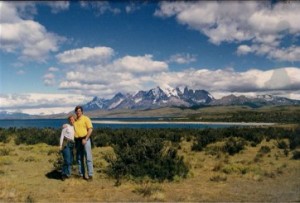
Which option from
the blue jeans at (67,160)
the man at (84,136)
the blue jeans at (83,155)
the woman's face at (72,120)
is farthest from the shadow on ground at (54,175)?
the woman's face at (72,120)

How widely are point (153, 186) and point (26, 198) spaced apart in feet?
12.7

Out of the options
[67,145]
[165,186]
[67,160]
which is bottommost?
[165,186]

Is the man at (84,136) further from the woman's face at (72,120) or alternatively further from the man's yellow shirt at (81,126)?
the woman's face at (72,120)

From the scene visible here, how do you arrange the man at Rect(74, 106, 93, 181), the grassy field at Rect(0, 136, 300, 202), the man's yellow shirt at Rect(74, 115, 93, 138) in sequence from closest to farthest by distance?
1. the grassy field at Rect(0, 136, 300, 202)
2. the man at Rect(74, 106, 93, 181)
3. the man's yellow shirt at Rect(74, 115, 93, 138)

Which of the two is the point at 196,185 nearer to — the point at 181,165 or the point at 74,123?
the point at 181,165

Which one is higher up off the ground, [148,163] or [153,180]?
[148,163]

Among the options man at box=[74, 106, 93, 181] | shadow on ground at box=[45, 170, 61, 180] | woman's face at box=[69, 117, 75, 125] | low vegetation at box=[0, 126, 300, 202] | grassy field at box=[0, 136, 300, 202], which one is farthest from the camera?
shadow on ground at box=[45, 170, 61, 180]

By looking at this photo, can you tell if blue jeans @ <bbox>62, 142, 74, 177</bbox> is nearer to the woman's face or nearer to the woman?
the woman

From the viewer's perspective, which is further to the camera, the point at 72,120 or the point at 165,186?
the point at 72,120

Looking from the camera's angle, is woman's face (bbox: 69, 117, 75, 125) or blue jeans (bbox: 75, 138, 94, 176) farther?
woman's face (bbox: 69, 117, 75, 125)

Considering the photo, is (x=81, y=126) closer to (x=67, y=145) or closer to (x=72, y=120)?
(x=72, y=120)

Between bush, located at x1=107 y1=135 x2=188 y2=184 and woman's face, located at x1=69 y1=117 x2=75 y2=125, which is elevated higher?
woman's face, located at x1=69 y1=117 x2=75 y2=125

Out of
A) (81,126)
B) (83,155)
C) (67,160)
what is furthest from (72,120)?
(67,160)

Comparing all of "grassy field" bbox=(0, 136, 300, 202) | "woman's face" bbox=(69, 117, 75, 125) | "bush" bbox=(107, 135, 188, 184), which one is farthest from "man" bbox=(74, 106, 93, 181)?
"bush" bbox=(107, 135, 188, 184)
